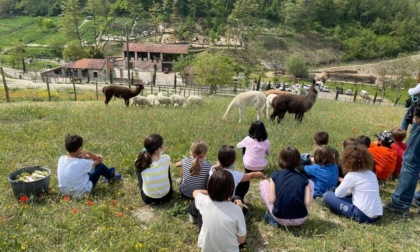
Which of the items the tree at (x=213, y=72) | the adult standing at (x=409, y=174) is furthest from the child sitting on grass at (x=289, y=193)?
the tree at (x=213, y=72)

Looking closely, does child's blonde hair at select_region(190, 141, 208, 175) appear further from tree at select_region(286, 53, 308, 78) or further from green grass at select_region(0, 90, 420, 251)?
tree at select_region(286, 53, 308, 78)

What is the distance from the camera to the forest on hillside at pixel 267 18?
266 feet

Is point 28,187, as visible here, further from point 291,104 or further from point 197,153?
point 291,104

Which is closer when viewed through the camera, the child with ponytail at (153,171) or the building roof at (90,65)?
the child with ponytail at (153,171)

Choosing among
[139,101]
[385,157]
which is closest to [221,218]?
[385,157]

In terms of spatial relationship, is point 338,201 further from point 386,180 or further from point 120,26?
point 120,26

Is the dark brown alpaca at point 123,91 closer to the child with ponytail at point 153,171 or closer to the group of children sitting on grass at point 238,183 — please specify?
the group of children sitting on grass at point 238,183

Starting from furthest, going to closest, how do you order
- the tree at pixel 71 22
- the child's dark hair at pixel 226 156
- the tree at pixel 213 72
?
the tree at pixel 71 22 → the tree at pixel 213 72 → the child's dark hair at pixel 226 156

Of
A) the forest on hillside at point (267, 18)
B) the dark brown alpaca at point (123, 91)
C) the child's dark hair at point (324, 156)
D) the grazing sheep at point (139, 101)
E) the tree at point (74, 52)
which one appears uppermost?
the forest on hillside at point (267, 18)

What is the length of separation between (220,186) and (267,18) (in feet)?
340

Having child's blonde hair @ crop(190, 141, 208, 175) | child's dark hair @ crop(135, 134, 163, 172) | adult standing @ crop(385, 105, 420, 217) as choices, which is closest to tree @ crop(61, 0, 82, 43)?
child's dark hair @ crop(135, 134, 163, 172)

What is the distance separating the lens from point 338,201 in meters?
4.50

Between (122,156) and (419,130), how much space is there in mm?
5485

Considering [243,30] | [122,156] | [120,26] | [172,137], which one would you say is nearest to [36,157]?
[122,156]
